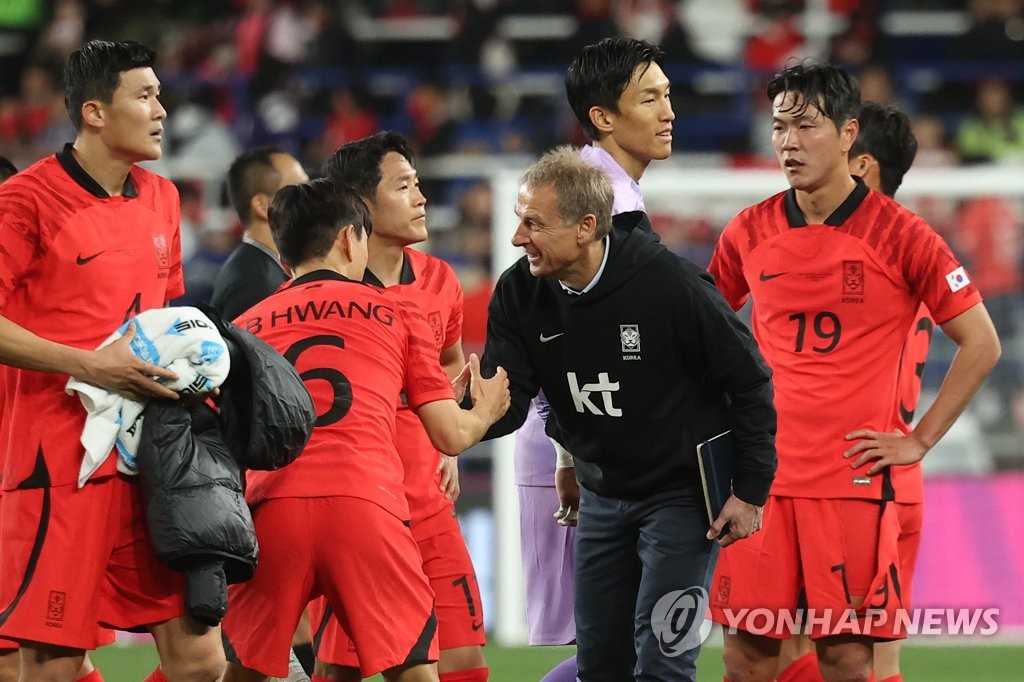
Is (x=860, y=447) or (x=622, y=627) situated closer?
(x=622, y=627)

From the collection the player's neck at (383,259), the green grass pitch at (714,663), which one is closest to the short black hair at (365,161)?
the player's neck at (383,259)

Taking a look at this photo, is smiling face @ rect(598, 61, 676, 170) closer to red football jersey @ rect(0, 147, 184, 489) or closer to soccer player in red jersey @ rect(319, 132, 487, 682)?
soccer player in red jersey @ rect(319, 132, 487, 682)

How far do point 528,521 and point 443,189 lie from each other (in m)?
8.39

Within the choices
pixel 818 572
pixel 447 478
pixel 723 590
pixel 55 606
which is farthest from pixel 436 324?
pixel 55 606

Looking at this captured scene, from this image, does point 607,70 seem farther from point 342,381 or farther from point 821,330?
point 342,381

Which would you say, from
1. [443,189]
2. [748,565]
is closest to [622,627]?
[748,565]

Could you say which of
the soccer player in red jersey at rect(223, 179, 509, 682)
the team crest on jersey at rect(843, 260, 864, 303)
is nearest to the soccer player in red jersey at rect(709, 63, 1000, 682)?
the team crest on jersey at rect(843, 260, 864, 303)

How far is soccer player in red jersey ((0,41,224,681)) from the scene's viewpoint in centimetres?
463

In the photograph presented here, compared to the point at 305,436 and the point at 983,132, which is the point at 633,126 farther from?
the point at 983,132

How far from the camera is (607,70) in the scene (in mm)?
5625

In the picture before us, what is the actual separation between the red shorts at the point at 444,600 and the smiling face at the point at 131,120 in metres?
1.56

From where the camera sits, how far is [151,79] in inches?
200

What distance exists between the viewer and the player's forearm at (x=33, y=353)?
4570mm

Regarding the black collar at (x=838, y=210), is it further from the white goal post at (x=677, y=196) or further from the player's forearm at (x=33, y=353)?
the white goal post at (x=677, y=196)
